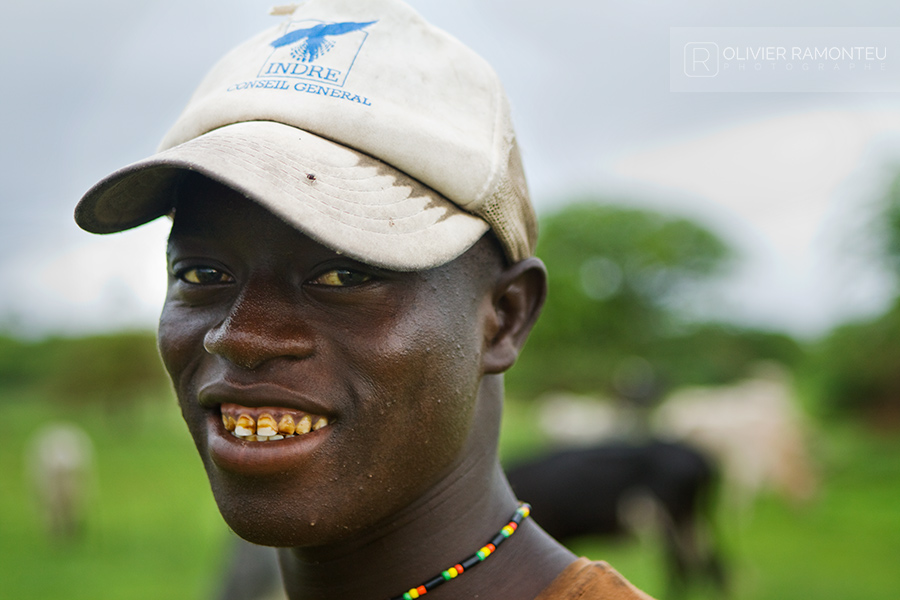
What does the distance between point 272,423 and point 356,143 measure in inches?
21.5

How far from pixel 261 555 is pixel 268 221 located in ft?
12.8

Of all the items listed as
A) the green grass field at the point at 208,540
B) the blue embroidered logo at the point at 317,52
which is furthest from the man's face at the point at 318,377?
the green grass field at the point at 208,540

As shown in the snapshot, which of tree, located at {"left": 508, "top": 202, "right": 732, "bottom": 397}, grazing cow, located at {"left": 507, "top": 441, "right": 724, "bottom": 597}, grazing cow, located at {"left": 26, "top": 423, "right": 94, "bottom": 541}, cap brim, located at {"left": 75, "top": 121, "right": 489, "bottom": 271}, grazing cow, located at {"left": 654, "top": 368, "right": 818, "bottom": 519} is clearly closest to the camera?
cap brim, located at {"left": 75, "top": 121, "right": 489, "bottom": 271}

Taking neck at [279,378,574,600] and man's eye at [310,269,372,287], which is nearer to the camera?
man's eye at [310,269,372,287]

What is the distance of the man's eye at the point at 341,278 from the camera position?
158cm

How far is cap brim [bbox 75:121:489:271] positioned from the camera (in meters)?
1.48

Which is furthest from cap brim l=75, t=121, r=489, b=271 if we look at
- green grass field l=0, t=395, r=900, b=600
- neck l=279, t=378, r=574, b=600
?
green grass field l=0, t=395, r=900, b=600

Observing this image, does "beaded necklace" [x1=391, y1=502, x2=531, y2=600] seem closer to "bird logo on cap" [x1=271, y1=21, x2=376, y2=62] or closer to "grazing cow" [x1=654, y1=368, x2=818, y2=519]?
"bird logo on cap" [x1=271, y1=21, x2=376, y2=62]

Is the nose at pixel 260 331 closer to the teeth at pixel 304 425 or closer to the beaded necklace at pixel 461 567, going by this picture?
the teeth at pixel 304 425

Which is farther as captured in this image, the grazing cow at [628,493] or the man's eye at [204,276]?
the grazing cow at [628,493]

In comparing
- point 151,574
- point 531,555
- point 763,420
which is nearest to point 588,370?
point 763,420

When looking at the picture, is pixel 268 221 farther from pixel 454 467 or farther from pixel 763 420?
pixel 763 420

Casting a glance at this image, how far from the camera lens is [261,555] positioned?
5039mm

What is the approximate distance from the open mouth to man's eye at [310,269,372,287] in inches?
9.6
